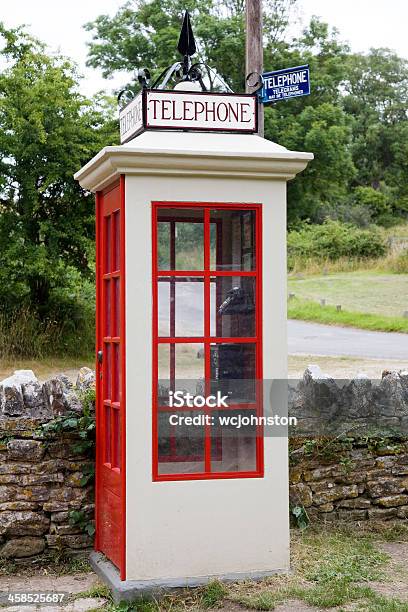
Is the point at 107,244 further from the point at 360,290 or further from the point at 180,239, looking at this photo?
the point at 360,290

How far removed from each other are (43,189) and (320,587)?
12.1 m

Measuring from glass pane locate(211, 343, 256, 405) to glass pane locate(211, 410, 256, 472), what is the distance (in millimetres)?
91

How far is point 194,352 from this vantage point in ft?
15.7

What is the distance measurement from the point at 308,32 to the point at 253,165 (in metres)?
28.2

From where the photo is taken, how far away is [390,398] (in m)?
5.92

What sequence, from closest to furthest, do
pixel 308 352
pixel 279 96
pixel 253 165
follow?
pixel 253 165 < pixel 279 96 < pixel 308 352

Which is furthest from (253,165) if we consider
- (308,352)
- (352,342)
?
(352,342)

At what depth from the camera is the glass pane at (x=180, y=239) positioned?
473 cm

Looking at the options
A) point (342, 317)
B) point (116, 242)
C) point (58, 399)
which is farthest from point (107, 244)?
point (342, 317)

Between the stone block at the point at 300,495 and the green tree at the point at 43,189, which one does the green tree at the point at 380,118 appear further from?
the stone block at the point at 300,495

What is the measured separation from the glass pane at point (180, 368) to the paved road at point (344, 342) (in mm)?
10520

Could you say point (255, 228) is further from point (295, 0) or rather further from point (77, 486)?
point (295, 0)

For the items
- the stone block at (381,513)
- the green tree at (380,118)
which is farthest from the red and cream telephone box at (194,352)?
the green tree at (380,118)

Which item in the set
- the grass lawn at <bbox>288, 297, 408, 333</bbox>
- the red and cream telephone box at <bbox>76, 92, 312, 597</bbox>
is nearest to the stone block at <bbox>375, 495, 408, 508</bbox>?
the red and cream telephone box at <bbox>76, 92, 312, 597</bbox>
